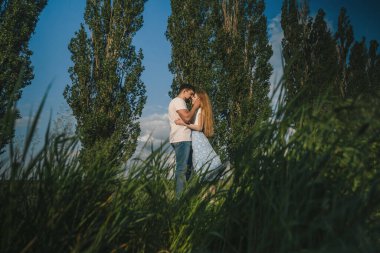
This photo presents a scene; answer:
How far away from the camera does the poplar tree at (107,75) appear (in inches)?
403

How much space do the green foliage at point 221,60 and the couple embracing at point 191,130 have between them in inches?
261

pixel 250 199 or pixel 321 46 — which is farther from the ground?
pixel 321 46

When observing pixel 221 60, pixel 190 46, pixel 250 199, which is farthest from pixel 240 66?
pixel 250 199

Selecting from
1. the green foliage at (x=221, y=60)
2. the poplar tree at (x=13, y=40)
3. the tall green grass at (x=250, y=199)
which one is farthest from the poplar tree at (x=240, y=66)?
the tall green grass at (x=250, y=199)

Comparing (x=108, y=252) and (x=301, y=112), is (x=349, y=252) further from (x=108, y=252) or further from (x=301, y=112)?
(x=108, y=252)

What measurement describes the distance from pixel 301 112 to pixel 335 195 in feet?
1.20

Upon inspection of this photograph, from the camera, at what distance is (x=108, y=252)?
1.08m

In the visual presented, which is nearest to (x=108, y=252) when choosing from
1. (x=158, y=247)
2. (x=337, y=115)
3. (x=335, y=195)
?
(x=158, y=247)

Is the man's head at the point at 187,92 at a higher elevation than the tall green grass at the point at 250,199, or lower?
higher

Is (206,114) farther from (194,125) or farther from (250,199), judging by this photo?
(250,199)

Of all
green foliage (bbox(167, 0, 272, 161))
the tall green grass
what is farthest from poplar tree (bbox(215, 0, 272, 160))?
the tall green grass

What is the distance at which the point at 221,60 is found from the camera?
41.1ft

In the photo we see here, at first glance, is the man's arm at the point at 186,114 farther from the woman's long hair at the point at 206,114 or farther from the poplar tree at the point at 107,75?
the poplar tree at the point at 107,75

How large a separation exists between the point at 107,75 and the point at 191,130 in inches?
264
